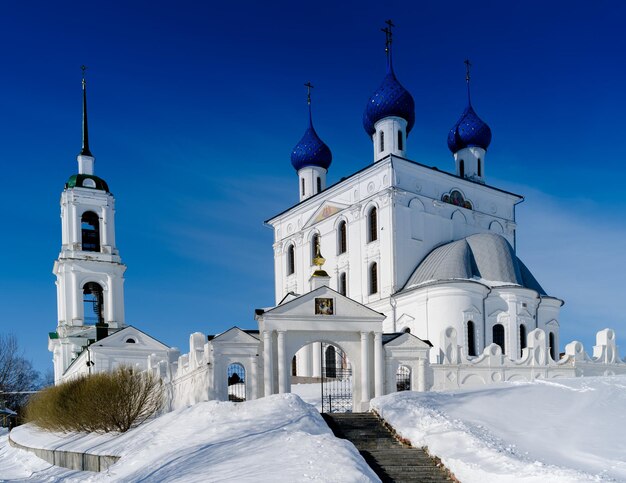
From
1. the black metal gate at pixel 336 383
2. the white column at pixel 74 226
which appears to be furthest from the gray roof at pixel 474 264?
the white column at pixel 74 226

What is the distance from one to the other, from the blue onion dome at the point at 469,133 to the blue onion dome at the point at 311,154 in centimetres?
625

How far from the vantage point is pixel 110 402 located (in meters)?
18.7

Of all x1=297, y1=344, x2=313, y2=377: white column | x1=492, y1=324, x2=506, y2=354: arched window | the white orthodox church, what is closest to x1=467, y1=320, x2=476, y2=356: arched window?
the white orthodox church

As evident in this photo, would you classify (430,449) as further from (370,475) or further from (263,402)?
(263,402)

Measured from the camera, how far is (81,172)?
40.2 meters

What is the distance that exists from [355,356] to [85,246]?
2366 cm

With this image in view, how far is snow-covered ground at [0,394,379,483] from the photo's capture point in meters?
11.2

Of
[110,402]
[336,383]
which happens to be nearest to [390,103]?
[336,383]

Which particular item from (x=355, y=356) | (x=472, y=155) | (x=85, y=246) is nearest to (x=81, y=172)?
(x=85, y=246)

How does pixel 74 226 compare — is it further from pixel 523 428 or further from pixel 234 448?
pixel 523 428

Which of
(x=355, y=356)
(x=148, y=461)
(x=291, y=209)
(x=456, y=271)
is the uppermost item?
(x=291, y=209)

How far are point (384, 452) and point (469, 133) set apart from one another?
2518cm

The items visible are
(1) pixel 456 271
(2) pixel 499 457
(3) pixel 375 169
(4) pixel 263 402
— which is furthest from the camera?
(3) pixel 375 169

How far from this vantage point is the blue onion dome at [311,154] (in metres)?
38.2
